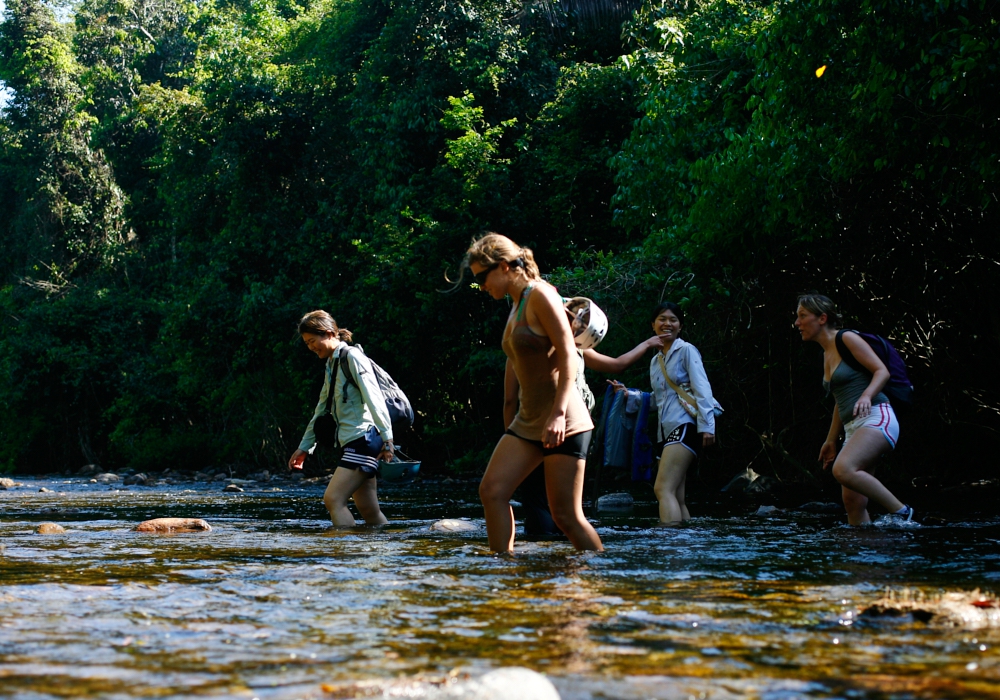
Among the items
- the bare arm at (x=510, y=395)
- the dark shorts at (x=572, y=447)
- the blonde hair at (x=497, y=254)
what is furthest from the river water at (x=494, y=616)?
the blonde hair at (x=497, y=254)

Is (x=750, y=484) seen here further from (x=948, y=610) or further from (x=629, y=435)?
(x=948, y=610)

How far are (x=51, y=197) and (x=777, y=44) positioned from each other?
103 feet

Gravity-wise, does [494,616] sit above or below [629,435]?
below

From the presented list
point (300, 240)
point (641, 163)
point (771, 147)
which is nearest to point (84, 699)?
point (771, 147)

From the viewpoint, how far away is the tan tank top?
5.66 m

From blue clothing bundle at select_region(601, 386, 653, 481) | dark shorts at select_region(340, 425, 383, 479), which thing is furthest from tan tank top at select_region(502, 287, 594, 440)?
blue clothing bundle at select_region(601, 386, 653, 481)

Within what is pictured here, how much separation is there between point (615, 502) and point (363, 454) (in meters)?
4.97

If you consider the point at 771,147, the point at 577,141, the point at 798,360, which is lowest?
the point at 798,360

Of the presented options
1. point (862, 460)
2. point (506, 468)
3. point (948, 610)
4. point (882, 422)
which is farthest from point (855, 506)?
point (948, 610)

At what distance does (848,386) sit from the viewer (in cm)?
782

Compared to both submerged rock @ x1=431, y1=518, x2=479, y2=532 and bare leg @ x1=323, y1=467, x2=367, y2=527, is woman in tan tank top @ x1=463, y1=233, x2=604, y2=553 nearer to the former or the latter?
bare leg @ x1=323, y1=467, x2=367, y2=527

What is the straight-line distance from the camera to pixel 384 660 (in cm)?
340

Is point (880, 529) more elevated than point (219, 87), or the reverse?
point (219, 87)

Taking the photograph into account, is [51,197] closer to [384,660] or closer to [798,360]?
[798,360]
